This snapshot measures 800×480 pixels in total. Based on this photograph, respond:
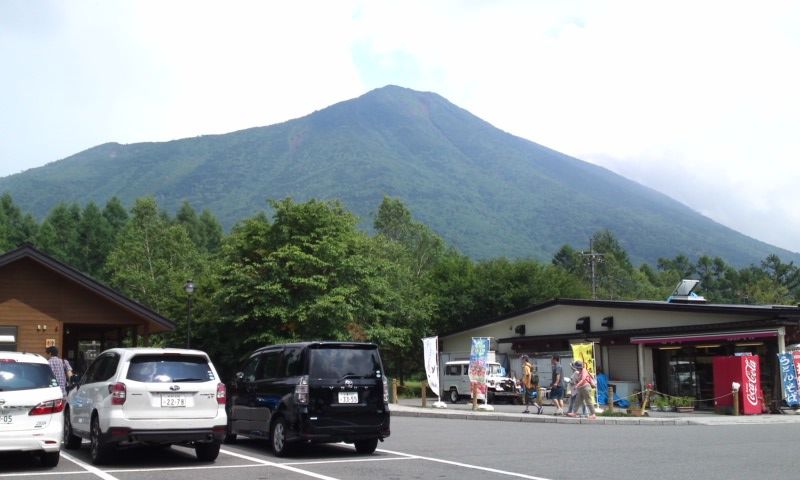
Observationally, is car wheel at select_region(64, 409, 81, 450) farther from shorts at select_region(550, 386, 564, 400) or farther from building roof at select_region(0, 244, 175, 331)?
shorts at select_region(550, 386, 564, 400)

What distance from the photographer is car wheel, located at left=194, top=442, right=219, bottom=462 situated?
1220cm

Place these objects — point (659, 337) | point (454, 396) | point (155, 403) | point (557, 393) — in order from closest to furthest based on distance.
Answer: point (155, 403) < point (557, 393) < point (659, 337) < point (454, 396)

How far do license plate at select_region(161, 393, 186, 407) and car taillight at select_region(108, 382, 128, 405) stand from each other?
537mm

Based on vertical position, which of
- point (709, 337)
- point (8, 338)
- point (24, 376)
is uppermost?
point (8, 338)

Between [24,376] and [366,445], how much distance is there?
5604mm

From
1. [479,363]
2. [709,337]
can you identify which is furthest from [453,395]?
[709,337]

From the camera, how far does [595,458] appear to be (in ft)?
41.0

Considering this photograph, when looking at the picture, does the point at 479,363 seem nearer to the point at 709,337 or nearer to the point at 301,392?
the point at 709,337

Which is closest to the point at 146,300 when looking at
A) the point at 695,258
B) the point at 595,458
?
the point at 595,458


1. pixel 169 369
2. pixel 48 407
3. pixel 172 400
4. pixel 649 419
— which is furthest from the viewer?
pixel 649 419

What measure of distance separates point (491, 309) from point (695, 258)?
160 m

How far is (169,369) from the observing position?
39.8ft

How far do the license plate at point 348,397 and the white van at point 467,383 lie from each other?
20760mm

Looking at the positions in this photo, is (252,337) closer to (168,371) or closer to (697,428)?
(697,428)
